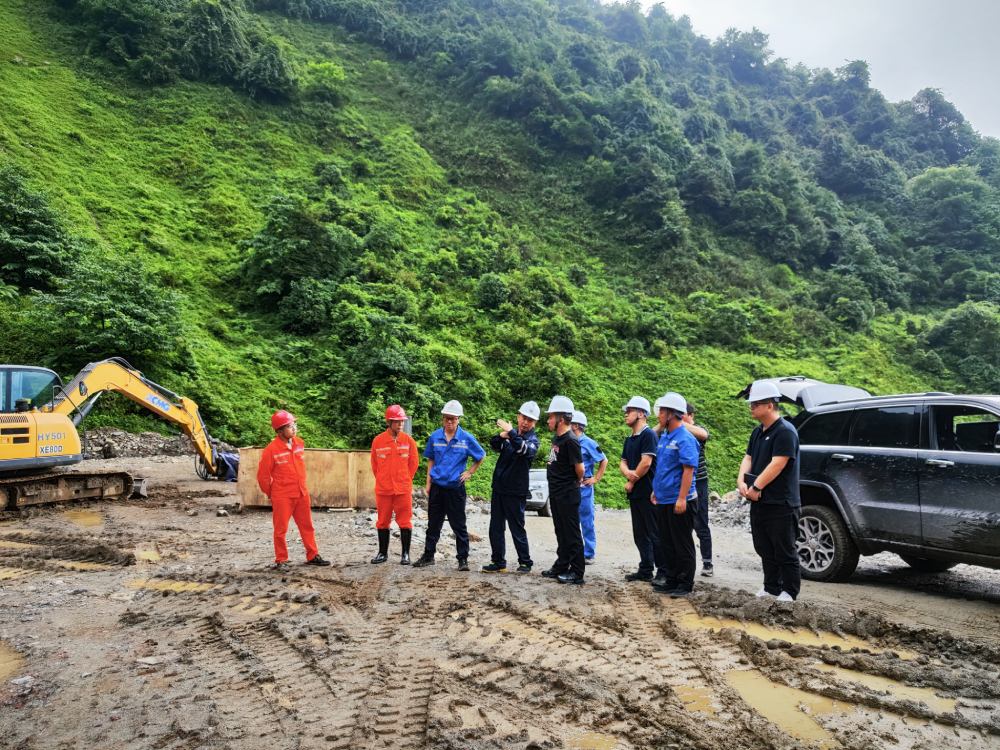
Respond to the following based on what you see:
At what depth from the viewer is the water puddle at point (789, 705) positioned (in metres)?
2.94

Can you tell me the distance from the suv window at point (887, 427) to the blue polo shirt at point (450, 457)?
12.6 ft

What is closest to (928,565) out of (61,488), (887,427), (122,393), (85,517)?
(887,427)

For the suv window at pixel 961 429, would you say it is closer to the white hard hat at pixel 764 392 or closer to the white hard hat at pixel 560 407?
the white hard hat at pixel 764 392

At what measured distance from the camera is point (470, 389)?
20.7m

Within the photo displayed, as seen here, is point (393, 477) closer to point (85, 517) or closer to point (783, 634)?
point (783, 634)

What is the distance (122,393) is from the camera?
11406 millimetres

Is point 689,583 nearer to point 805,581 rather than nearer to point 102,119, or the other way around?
point 805,581

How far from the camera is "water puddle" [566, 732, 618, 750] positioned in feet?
9.13

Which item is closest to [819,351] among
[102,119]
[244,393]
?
[244,393]

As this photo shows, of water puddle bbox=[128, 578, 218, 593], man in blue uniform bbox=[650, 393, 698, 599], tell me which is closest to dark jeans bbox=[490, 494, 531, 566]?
man in blue uniform bbox=[650, 393, 698, 599]

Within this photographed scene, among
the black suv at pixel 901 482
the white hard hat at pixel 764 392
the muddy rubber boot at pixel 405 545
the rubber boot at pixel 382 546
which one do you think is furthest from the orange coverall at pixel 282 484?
the black suv at pixel 901 482

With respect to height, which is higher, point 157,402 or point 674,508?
point 157,402

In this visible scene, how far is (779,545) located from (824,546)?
1346 millimetres

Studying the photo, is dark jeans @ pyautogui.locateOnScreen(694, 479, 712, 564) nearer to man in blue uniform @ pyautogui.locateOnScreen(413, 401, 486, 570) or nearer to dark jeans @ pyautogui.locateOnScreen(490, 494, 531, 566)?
dark jeans @ pyautogui.locateOnScreen(490, 494, 531, 566)
